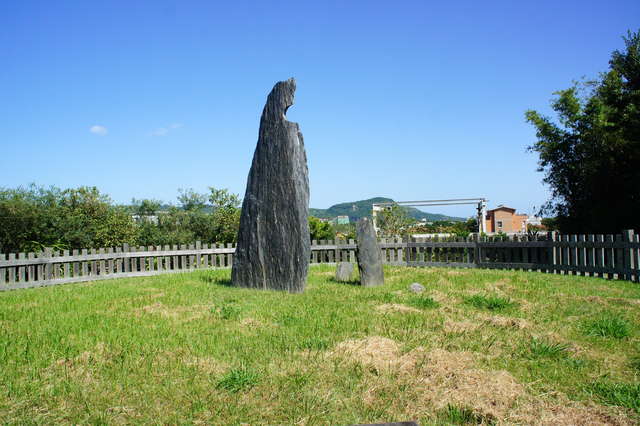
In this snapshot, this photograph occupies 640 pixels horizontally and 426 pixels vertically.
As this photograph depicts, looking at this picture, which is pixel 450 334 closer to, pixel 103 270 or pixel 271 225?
pixel 271 225

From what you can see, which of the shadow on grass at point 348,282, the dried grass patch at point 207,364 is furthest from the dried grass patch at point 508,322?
the shadow on grass at point 348,282

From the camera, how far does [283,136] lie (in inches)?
402

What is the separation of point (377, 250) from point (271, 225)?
8.27 feet

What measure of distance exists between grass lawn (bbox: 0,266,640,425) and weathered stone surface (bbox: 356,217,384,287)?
1.93 metres

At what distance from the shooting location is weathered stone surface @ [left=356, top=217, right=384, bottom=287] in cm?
1056

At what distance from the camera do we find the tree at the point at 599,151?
55.1 ft

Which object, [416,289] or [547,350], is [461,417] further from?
[416,289]

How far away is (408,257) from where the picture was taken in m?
17.5

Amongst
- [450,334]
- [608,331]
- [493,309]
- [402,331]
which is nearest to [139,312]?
[402,331]

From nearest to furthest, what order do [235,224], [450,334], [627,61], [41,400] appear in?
[41,400] → [450,334] → [627,61] → [235,224]

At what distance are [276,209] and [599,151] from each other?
14158 mm

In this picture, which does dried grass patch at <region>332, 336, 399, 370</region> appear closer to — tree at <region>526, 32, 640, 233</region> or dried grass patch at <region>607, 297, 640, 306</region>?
dried grass patch at <region>607, 297, 640, 306</region>

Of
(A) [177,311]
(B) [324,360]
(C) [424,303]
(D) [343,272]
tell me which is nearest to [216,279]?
(D) [343,272]

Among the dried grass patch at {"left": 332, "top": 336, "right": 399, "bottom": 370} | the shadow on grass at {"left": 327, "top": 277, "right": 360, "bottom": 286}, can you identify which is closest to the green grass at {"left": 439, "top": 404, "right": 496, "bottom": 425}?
the dried grass patch at {"left": 332, "top": 336, "right": 399, "bottom": 370}
